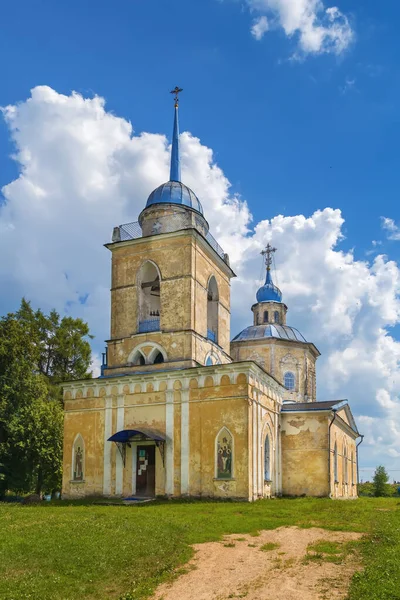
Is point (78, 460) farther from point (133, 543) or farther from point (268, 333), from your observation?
point (268, 333)

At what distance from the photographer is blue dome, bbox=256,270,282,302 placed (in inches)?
1660

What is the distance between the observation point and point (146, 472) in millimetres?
24172

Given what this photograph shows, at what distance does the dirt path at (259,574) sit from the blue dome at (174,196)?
17.5 m

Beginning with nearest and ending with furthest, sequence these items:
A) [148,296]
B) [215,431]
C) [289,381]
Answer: [215,431], [148,296], [289,381]

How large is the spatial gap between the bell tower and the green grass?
7.69 metres

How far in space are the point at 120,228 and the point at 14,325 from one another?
10.5m

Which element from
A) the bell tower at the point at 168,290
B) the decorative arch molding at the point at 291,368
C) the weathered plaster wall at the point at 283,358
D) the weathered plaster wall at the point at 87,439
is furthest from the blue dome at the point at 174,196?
the decorative arch molding at the point at 291,368

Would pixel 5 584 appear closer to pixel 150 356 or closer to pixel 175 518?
pixel 175 518

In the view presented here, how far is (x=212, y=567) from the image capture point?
463 inches

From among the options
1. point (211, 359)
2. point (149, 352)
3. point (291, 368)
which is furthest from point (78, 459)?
point (291, 368)

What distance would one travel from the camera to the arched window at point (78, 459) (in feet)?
83.6

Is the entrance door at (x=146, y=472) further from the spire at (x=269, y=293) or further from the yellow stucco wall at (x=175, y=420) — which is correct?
the spire at (x=269, y=293)

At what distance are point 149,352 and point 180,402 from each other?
2.96 meters

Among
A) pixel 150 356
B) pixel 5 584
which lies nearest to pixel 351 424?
pixel 150 356
